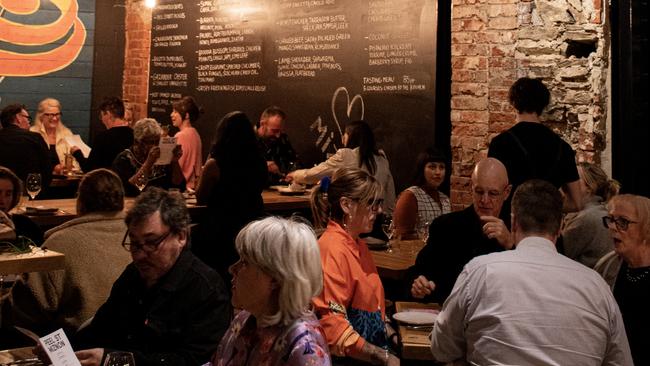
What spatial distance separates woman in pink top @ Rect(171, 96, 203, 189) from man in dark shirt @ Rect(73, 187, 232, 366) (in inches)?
186

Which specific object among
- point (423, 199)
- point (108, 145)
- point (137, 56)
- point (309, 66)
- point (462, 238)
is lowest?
point (462, 238)

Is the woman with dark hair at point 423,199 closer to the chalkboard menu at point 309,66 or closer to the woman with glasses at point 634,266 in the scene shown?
the chalkboard menu at point 309,66

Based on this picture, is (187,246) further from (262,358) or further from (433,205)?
(433,205)

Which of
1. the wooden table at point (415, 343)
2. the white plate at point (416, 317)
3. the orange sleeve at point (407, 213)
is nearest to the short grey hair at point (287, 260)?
the wooden table at point (415, 343)

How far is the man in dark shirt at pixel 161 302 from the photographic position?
8.71ft

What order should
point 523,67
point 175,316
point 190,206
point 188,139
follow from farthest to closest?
1. point 188,139
2. point 190,206
3. point 523,67
4. point 175,316

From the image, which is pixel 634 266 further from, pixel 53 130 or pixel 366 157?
pixel 53 130

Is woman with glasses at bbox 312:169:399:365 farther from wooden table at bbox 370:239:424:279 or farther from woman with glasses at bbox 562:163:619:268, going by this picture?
woman with glasses at bbox 562:163:619:268

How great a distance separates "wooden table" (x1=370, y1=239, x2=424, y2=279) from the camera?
415 centimetres

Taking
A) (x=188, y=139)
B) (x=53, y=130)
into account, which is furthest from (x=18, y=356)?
(x=53, y=130)

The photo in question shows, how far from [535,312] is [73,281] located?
202 cm

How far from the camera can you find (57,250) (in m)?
3.41

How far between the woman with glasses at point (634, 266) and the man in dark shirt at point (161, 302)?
153 cm

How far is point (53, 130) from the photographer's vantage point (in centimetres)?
767
